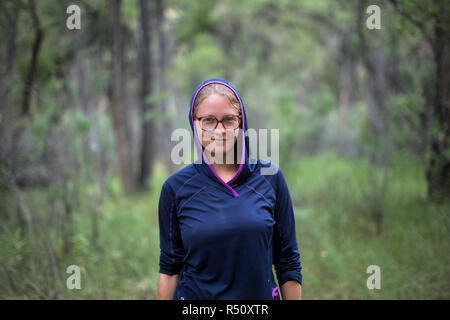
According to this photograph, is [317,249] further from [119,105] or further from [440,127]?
[119,105]

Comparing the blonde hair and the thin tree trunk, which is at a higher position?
the thin tree trunk

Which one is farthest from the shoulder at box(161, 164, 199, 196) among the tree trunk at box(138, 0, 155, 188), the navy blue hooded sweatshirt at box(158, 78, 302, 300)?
the tree trunk at box(138, 0, 155, 188)

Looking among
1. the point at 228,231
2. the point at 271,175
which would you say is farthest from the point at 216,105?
the point at 228,231

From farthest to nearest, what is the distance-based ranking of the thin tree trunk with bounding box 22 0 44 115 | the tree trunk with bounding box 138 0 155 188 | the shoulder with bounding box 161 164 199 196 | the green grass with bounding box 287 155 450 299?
the tree trunk with bounding box 138 0 155 188, the thin tree trunk with bounding box 22 0 44 115, the green grass with bounding box 287 155 450 299, the shoulder with bounding box 161 164 199 196

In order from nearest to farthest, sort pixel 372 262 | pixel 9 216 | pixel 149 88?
pixel 372 262 < pixel 9 216 < pixel 149 88

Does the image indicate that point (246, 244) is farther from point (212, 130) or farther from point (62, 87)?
point (62, 87)

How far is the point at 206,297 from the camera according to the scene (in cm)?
149

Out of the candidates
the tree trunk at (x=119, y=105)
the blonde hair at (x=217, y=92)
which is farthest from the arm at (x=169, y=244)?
the tree trunk at (x=119, y=105)

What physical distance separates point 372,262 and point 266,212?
305 cm

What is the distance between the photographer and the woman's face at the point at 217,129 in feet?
4.93

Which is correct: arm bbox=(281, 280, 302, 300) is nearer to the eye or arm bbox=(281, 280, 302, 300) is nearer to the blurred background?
the eye

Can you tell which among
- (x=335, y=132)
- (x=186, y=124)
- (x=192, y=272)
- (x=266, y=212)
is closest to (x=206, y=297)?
(x=192, y=272)

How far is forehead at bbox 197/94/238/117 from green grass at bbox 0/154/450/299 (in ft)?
8.41

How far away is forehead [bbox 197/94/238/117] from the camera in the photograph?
1504 millimetres
